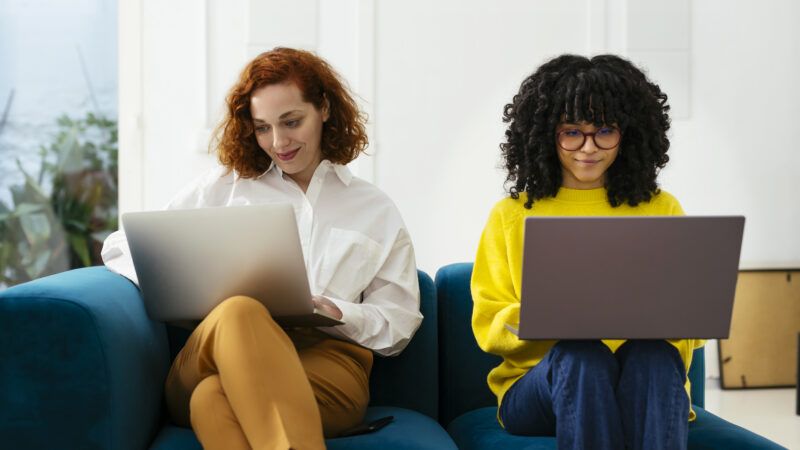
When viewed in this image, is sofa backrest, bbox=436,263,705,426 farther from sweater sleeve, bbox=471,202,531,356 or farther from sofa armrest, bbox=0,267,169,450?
sofa armrest, bbox=0,267,169,450

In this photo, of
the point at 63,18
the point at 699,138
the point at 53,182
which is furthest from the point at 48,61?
the point at 699,138

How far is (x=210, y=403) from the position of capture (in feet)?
5.19

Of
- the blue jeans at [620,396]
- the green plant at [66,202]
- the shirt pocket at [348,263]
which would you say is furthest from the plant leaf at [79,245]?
the blue jeans at [620,396]

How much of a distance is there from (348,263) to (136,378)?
571mm

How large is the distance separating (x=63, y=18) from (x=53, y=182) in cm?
75

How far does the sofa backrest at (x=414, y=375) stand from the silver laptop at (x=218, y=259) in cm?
36

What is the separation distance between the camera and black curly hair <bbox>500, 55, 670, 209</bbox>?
196 centimetres

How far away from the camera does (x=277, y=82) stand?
2170 millimetres

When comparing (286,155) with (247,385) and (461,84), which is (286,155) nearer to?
(247,385)

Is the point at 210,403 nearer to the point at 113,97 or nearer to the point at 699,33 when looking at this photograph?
the point at 113,97

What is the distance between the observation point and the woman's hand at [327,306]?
73.6 inches

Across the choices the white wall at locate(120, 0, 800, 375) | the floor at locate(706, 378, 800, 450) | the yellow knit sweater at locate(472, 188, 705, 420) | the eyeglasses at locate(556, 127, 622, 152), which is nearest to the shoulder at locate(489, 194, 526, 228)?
the yellow knit sweater at locate(472, 188, 705, 420)

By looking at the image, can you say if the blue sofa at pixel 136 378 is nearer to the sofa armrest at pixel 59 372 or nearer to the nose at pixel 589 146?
the sofa armrest at pixel 59 372

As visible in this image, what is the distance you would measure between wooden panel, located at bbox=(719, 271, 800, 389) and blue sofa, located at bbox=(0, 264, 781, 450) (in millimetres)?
2124
